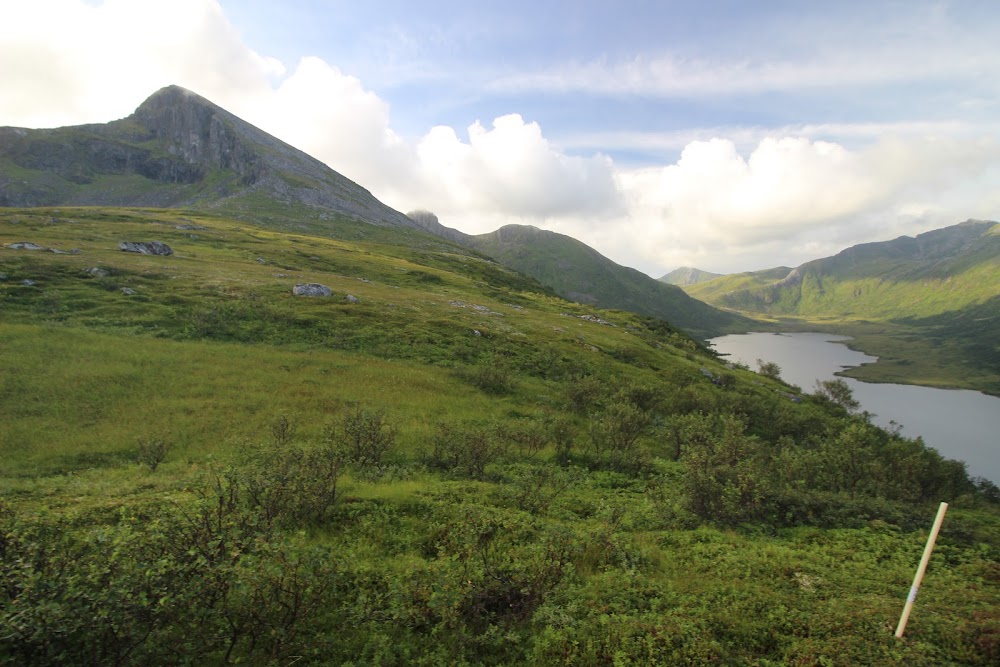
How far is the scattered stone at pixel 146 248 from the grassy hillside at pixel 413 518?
1123 inches

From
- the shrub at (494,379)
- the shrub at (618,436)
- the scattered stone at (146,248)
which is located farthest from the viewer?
the scattered stone at (146,248)

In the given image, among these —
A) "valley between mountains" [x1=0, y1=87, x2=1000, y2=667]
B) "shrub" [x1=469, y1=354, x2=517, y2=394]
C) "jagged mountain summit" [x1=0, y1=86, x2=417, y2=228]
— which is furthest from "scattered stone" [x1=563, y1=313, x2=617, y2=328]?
"jagged mountain summit" [x1=0, y1=86, x2=417, y2=228]

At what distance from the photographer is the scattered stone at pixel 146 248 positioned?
6512 cm

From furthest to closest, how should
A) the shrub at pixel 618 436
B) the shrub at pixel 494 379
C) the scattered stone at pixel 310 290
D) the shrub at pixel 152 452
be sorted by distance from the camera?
the scattered stone at pixel 310 290
the shrub at pixel 494 379
the shrub at pixel 618 436
the shrub at pixel 152 452

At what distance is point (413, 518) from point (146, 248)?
3008 inches

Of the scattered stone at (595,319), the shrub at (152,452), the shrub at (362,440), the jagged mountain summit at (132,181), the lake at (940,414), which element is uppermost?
the jagged mountain summit at (132,181)

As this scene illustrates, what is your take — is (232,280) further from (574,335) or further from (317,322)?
(574,335)

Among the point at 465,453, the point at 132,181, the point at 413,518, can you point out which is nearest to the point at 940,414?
the point at 465,453

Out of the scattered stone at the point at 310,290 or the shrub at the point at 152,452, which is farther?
the scattered stone at the point at 310,290

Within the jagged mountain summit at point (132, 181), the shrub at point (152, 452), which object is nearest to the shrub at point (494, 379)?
the shrub at point (152, 452)

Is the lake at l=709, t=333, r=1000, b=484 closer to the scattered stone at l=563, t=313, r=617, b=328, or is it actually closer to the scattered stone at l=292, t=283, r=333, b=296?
the scattered stone at l=563, t=313, r=617, b=328

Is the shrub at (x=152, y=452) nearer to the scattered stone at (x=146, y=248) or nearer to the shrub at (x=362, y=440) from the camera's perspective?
the shrub at (x=362, y=440)

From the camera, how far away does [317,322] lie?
4531 cm

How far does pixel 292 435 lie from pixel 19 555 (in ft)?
50.7
